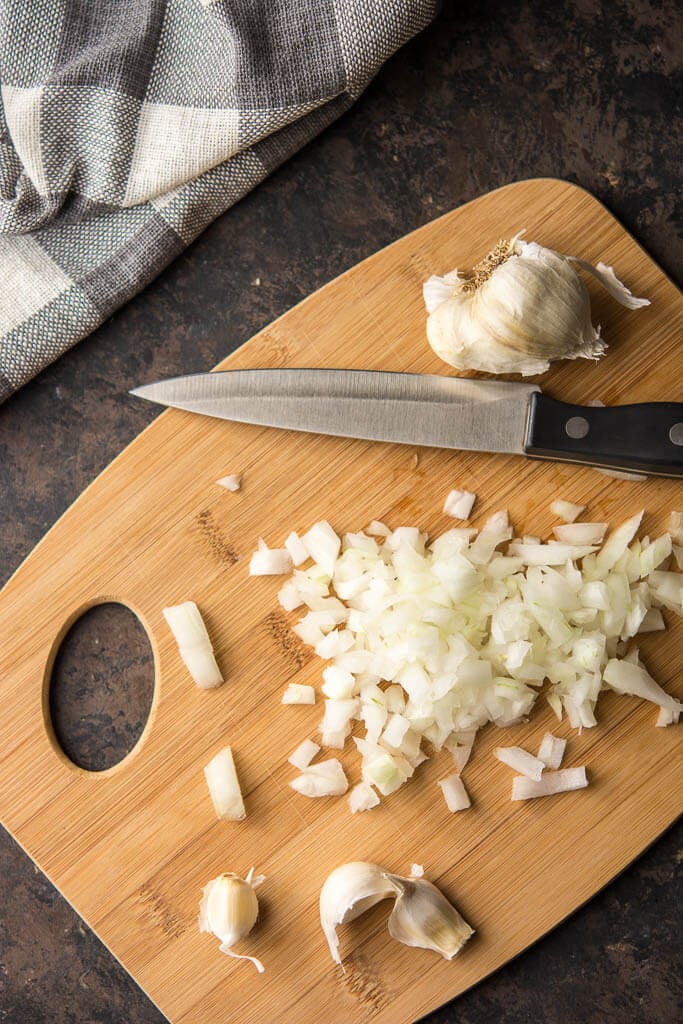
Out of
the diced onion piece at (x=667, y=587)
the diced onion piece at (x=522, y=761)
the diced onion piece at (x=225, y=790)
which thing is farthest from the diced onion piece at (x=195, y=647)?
the diced onion piece at (x=667, y=587)

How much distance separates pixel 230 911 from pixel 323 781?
0.25 meters

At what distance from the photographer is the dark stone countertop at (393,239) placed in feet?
4.91

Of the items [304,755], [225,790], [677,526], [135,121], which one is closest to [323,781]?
[304,755]

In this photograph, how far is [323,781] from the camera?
1413 millimetres

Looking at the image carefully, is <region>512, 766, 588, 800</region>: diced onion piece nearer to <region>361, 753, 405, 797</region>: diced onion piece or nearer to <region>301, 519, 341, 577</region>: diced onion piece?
<region>361, 753, 405, 797</region>: diced onion piece

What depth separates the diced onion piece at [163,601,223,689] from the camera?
1.42 metres

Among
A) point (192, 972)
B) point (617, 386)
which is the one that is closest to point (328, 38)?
point (617, 386)

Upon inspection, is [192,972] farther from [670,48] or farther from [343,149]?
[670,48]

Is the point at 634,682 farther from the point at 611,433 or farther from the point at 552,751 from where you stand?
the point at 611,433

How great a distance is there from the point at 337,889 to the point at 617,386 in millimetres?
955

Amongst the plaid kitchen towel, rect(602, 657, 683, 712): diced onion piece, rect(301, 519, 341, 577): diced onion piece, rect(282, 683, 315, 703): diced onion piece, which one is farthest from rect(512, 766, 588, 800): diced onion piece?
the plaid kitchen towel

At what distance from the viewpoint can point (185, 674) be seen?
1.44m

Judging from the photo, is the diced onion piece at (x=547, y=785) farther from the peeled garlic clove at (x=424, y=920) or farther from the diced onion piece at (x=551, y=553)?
the diced onion piece at (x=551, y=553)

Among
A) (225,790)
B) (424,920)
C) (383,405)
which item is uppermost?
(383,405)
